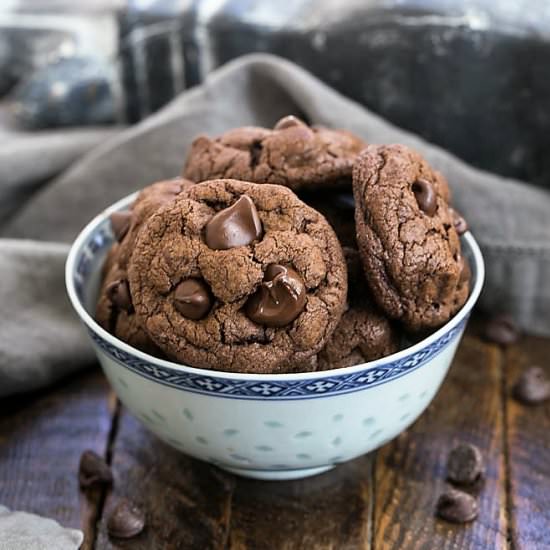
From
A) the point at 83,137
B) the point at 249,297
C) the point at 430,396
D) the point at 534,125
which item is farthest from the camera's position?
the point at 83,137

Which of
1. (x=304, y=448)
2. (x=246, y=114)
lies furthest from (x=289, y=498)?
(x=246, y=114)

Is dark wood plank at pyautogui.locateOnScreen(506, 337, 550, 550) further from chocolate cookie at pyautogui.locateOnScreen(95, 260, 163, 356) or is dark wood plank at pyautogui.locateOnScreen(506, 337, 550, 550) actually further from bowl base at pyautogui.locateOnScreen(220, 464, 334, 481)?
chocolate cookie at pyautogui.locateOnScreen(95, 260, 163, 356)

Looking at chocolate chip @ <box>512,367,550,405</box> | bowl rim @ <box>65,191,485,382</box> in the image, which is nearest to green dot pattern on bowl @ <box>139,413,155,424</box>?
bowl rim @ <box>65,191,485,382</box>

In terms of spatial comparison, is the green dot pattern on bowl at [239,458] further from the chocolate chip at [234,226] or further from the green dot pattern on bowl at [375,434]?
the chocolate chip at [234,226]

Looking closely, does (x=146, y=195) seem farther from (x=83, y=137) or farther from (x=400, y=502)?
(x=83, y=137)

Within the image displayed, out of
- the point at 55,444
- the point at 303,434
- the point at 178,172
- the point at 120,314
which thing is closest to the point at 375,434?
the point at 303,434

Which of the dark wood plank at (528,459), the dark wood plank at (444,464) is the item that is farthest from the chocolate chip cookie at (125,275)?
the dark wood plank at (528,459)
